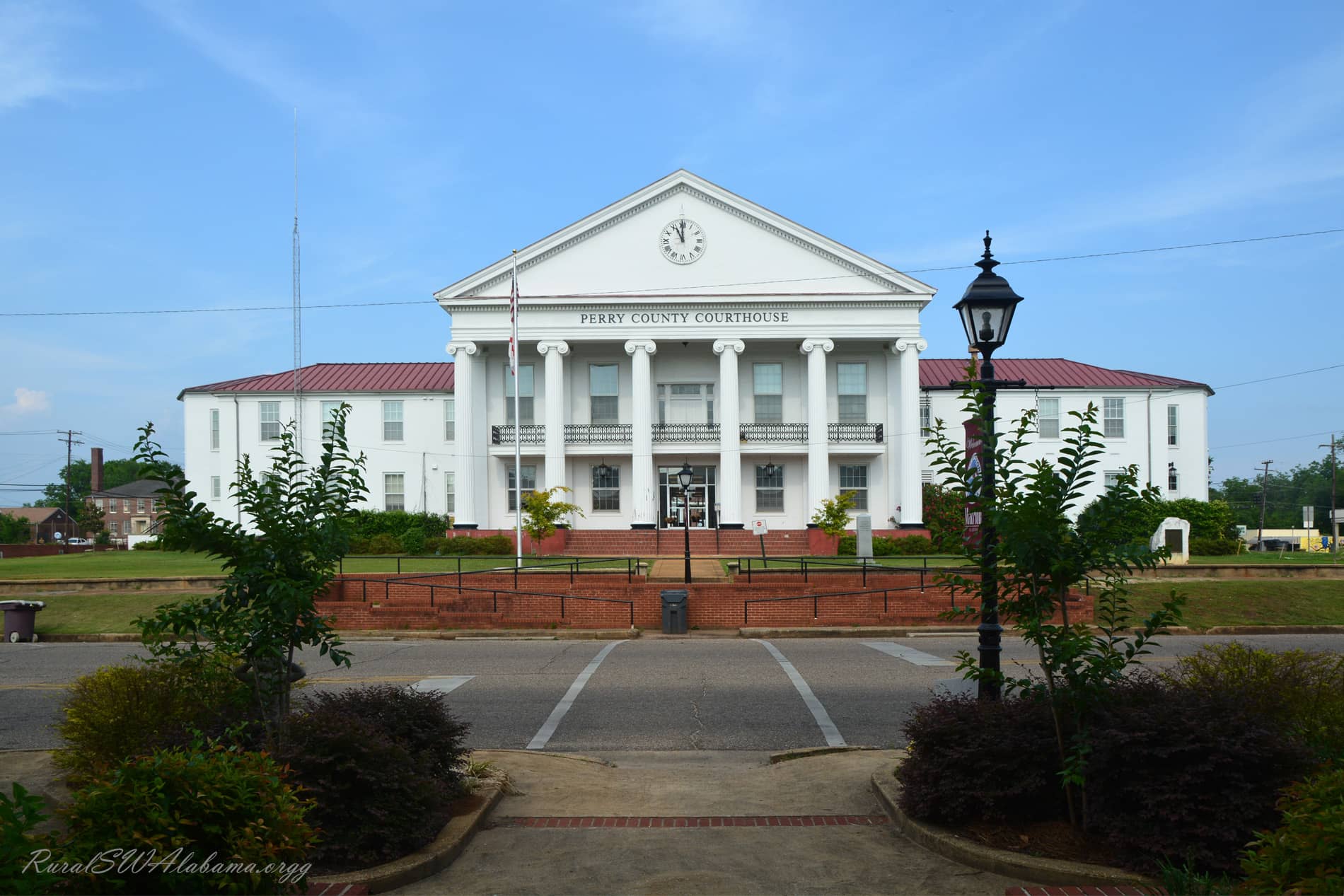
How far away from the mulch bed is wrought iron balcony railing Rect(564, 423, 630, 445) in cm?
4152

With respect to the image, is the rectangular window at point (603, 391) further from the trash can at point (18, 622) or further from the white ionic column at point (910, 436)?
the trash can at point (18, 622)

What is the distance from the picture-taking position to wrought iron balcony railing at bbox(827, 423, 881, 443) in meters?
48.1

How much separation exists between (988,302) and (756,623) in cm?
1716

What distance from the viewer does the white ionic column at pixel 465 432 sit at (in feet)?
153

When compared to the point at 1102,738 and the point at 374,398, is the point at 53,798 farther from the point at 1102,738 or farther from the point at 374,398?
the point at 374,398

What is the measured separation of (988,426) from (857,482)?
42024 mm

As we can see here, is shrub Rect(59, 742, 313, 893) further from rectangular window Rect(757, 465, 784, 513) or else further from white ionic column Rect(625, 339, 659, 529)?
rectangular window Rect(757, 465, 784, 513)

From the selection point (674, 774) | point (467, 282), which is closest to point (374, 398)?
point (467, 282)

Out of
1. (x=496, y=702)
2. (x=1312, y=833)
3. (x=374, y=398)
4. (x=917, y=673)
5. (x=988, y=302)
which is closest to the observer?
(x=1312, y=833)

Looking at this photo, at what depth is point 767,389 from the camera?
163 ft

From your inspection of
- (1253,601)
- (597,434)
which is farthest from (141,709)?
(597,434)

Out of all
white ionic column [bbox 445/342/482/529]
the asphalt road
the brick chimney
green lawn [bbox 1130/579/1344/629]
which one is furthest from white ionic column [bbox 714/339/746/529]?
the brick chimney

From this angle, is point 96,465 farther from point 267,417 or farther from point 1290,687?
point 1290,687

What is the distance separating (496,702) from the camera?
1395 centimetres
